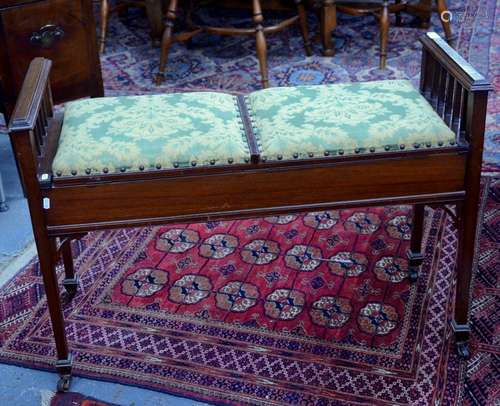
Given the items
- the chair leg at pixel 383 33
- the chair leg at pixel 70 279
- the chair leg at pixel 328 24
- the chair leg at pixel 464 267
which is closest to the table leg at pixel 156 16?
the chair leg at pixel 328 24

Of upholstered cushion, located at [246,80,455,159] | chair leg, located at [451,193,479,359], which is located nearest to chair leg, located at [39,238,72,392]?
upholstered cushion, located at [246,80,455,159]

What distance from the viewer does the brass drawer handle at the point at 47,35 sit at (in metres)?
2.80

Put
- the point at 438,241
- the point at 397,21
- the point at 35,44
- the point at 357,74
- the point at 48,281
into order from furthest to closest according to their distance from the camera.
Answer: the point at 397,21
the point at 357,74
the point at 35,44
the point at 438,241
the point at 48,281

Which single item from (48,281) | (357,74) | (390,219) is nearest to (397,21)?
(357,74)

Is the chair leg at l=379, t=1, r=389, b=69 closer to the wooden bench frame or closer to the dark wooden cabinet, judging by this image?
the dark wooden cabinet

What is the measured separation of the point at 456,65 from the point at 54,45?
1.64 m

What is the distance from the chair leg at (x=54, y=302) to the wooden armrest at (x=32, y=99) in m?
0.26

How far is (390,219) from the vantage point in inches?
104

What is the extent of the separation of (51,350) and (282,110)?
35.7 inches

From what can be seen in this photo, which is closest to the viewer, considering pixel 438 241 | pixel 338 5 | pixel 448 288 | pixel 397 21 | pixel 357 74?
pixel 448 288

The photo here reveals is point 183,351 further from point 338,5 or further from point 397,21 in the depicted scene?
point 397,21

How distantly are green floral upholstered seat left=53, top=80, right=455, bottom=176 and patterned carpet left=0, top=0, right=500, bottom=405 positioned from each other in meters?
0.58

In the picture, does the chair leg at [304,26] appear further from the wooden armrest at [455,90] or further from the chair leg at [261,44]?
the wooden armrest at [455,90]

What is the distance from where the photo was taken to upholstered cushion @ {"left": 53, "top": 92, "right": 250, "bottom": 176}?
1.72 metres
